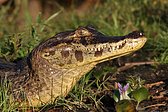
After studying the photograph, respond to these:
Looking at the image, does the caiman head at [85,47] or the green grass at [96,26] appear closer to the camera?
the caiman head at [85,47]

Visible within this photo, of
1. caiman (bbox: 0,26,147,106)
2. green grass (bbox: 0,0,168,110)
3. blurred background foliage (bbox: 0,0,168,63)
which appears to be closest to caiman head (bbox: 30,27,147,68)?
caiman (bbox: 0,26,147,106)

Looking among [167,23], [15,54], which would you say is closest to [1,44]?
[15,54]

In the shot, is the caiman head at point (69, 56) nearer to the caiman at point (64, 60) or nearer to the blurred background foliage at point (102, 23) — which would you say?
the caiman at point (64, 60)

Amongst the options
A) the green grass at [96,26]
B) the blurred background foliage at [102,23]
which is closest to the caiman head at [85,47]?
the green grass at [96,26]

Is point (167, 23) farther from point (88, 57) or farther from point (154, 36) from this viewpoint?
point (88, 57)

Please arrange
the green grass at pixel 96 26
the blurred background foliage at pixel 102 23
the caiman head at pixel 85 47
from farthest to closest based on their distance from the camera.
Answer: the blurred background foliage at pixel 102 23 → the green grass at pixel 96 26 → the caiman head at pixel 85 47

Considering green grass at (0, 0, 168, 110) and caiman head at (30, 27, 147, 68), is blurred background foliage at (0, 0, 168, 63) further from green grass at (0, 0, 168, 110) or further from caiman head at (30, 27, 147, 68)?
caiman head at (30, 27, 147, 68)

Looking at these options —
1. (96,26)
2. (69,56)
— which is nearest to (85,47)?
(69,56)
